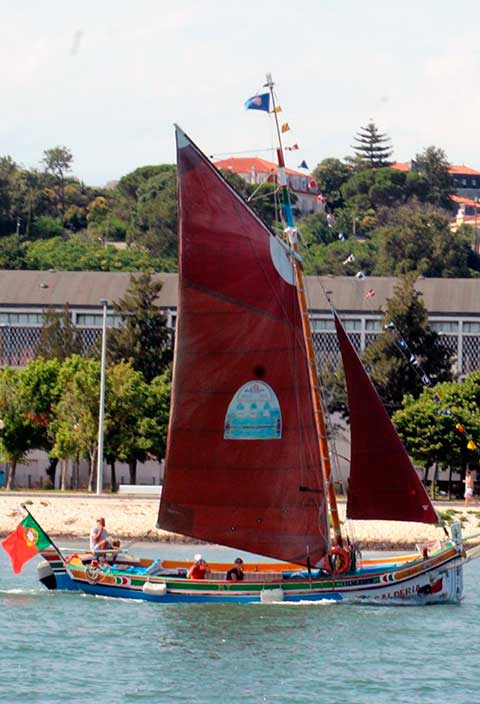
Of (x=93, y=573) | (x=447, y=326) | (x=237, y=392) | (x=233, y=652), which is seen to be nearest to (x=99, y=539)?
(x=93, y=573)

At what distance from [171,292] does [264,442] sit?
69554 mm

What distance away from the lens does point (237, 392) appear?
45.6 m

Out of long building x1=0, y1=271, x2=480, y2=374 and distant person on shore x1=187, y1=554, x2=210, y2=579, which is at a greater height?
long building x1=0, y1=271, x2=480, y2=374

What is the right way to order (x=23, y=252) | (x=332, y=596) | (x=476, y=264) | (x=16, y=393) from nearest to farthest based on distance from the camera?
(x=332, y=596) → (x=16, y=393) → (x=23, y=252) → (x=476, y=264)

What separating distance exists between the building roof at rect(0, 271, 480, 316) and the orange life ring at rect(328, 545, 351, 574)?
64922mm

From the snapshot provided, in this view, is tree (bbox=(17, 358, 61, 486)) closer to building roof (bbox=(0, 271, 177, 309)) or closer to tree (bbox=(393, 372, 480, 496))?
building roof (bbox=(0, 271, 177, 309))

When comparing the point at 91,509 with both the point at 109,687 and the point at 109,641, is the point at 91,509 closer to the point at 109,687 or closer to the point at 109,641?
the point at 109,641

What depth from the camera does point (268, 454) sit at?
Answer: 46000mm

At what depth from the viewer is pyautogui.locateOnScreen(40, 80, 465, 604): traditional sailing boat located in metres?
45.0

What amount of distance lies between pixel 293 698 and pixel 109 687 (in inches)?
144

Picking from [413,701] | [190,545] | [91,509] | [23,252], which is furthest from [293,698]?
[23,252]

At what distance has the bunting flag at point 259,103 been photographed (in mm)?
45875

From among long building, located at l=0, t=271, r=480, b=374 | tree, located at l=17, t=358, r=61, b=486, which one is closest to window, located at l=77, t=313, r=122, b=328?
long building, located at l=0, t=271, r=480, b=374

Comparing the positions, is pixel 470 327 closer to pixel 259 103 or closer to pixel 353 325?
pixel 353 325
